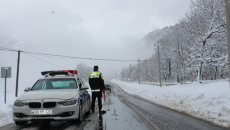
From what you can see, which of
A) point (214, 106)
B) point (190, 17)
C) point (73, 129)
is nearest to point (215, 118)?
point (214, 106)

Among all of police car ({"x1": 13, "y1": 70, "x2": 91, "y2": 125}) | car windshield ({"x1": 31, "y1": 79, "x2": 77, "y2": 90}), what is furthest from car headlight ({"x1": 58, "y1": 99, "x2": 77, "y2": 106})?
car windshield ({"x1": 31, "y1": 79, "x2": 77, "y2": 90})

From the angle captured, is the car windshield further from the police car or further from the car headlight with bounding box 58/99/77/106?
the car headlight with bounding box 58/99/77/106

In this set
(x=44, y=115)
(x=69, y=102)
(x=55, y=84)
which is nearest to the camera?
(x=44, y=115)

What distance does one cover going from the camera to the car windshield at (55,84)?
19.1ft

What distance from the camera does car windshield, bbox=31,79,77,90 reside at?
19.1 ft

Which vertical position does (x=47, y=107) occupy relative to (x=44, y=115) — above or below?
above

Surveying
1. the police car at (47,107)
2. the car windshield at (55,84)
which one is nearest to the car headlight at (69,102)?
the police car at (47,107)

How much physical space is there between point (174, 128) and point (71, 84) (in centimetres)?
383

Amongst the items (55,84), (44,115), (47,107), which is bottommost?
(44,115)

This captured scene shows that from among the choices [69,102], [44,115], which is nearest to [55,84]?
[69,102]

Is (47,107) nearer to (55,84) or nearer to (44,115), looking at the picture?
(44,115)

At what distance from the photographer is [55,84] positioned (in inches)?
239

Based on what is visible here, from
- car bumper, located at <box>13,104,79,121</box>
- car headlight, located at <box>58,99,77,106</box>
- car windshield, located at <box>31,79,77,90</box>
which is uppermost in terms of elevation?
car windshield, located at <box>31,79,77,90</box>

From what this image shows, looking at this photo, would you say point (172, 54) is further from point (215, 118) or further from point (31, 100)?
point (31, 100)
